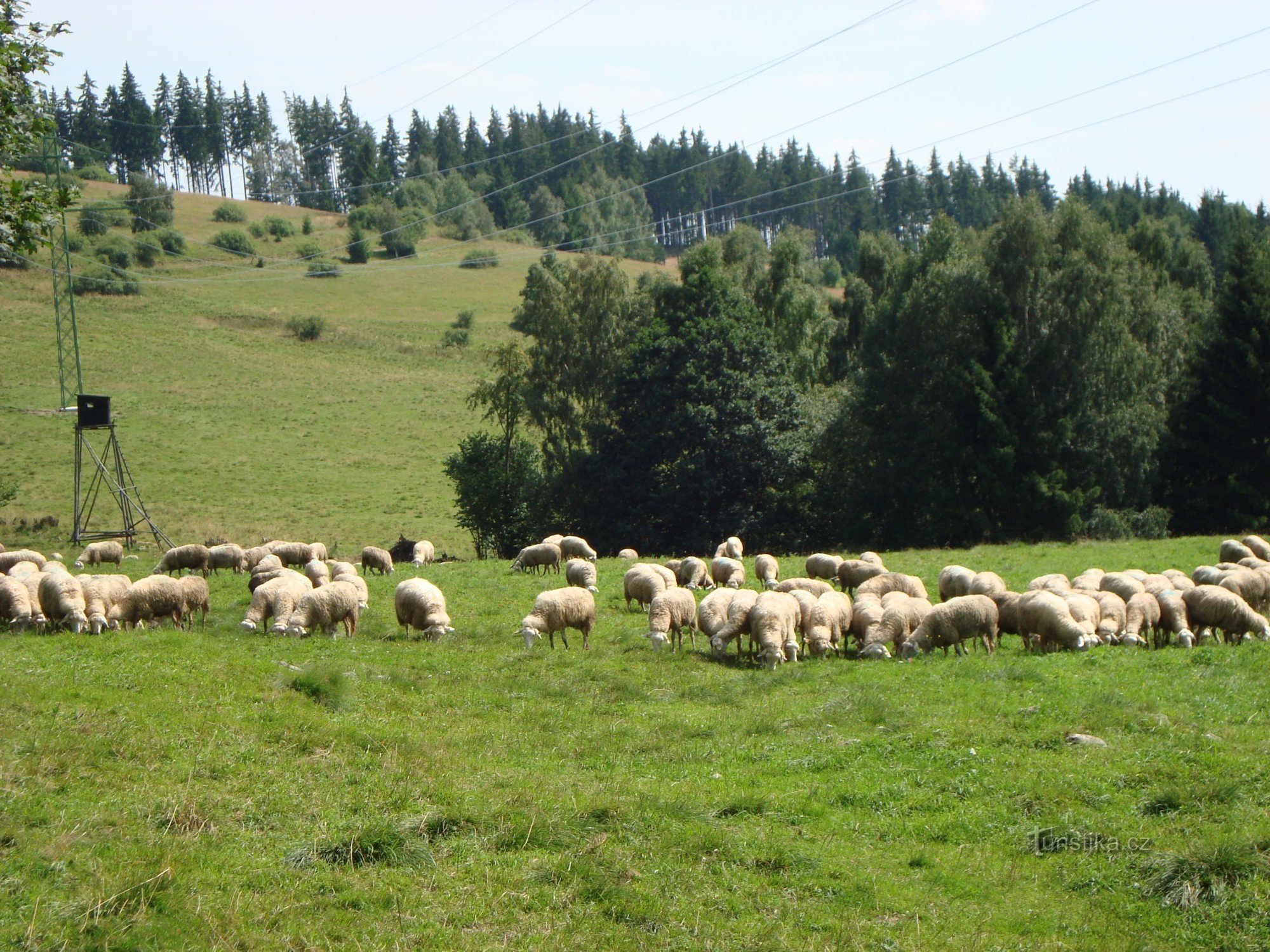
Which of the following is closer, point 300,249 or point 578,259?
point 578,259

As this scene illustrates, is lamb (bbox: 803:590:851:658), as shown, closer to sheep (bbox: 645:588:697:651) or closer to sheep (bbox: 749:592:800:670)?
sheep (bbox: 749:592:800:670)

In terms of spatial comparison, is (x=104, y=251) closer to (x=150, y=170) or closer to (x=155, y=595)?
(x=150, y=170)

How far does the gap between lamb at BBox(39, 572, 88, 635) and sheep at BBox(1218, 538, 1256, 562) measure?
2957cm

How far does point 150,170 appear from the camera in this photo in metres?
150

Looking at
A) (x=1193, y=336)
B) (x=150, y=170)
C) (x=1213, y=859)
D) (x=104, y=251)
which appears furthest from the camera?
(x=150, y=170)

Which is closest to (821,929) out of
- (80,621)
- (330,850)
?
(330,850)

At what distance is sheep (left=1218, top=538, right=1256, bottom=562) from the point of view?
100 feet

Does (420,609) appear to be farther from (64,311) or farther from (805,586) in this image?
(64,311)

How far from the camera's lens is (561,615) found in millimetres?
21188

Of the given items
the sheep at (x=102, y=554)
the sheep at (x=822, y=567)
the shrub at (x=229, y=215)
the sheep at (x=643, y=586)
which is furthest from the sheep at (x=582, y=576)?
the shrub at (x=229, y=215)

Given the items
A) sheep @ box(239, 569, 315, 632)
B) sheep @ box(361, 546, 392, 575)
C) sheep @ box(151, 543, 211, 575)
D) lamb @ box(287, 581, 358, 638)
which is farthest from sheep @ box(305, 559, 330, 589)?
sheep @ box(361, 546, 392, 575)

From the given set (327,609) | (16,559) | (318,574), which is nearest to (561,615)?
(327,609)

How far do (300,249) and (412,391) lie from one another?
5192 cm

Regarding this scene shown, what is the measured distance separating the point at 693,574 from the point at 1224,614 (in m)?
12.8
